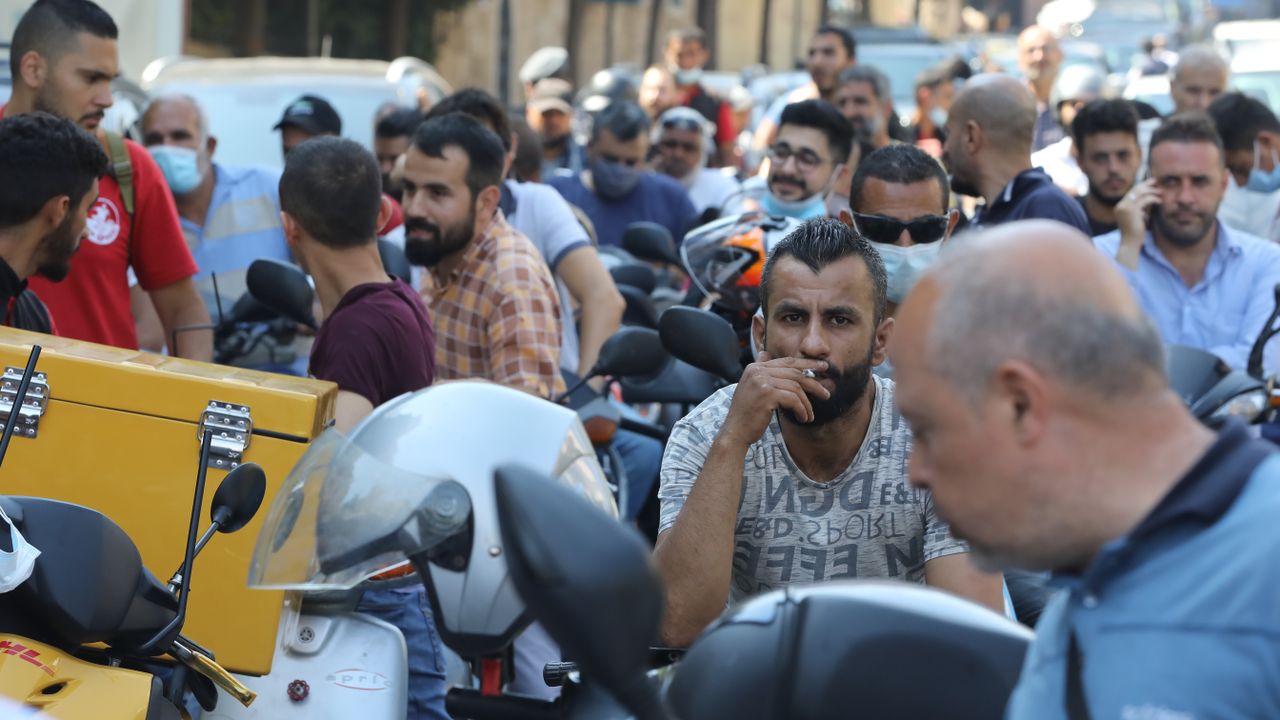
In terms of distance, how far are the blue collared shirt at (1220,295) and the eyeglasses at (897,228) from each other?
4.71ft

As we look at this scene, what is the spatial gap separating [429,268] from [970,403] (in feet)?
12.7

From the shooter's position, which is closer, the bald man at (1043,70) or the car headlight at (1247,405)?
the car headlight at (1247,405)

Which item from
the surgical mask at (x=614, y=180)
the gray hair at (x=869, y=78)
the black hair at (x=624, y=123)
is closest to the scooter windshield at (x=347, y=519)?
the surgical mask at (x=614, y=180)

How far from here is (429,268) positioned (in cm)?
548

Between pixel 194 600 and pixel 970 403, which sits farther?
pixel 194 600

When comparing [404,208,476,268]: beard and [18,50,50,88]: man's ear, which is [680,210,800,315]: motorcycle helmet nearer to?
[404,208,476,268]: beard

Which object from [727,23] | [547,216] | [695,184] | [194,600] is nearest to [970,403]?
[194,600]

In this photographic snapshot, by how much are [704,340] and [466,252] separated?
1.50m

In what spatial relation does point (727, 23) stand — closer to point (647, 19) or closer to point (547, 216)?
point (647, 19)

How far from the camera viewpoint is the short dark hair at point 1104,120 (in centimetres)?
784

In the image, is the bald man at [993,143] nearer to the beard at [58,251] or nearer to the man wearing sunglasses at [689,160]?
the beard at [58,251]

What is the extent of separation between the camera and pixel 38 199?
14.2 feet

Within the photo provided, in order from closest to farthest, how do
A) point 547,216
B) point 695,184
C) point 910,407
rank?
point 910,407
point 547,216
point 695,184

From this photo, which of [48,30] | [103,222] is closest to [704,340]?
[103,222]
